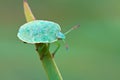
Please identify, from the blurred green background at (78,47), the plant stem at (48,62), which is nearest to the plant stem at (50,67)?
the plant stem at (48,62)

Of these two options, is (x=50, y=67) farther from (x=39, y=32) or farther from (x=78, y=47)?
(x=78, y=47)

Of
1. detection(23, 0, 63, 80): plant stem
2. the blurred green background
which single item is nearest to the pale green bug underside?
detection(23, 0, 63, 80): plant stem

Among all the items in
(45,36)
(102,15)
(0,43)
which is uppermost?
(45,36)

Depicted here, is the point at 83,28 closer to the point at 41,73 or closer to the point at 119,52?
the point at 119,52

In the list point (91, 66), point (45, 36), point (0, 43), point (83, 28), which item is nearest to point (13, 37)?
point (0, 43)

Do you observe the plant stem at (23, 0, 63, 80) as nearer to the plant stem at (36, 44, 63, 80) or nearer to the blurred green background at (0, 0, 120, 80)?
the plant stem at (36, 44, 63, 80)

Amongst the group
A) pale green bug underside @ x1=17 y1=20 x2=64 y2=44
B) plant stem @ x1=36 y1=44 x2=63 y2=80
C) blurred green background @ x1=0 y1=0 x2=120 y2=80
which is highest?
pale green bug underside @ x1=17 y1=20 x2=64 y2=44
